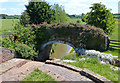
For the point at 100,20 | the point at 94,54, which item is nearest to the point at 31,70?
the point at 94,54

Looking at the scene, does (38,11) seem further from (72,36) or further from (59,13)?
(72,36)

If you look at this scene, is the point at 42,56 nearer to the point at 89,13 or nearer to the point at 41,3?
the point at 89,13

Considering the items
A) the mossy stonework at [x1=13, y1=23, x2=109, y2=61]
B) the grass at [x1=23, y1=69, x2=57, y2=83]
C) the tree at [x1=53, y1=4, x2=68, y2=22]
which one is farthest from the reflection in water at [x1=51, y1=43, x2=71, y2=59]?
the grass at [x1=23, y1=69, x2=57, y2=83]

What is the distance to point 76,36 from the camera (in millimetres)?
9711

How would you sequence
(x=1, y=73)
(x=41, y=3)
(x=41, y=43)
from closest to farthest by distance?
(x=1, y=73), (x=41, y=43), (x=41, y=3)

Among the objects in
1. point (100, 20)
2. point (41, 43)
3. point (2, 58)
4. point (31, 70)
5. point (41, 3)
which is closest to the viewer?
point (31, 70)

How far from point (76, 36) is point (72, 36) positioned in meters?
0.35

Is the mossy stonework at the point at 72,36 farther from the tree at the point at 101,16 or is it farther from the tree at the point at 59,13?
the tree at the point at 59,13

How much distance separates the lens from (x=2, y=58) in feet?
17.8

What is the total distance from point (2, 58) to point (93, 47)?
22.3ft

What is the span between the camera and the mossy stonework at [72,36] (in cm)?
917

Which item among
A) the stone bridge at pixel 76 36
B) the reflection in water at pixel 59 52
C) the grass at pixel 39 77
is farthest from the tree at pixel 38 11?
the grass at pixel 39 77

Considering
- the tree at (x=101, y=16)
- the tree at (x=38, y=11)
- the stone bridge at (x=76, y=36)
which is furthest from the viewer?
the tree at (x=38, y=11)

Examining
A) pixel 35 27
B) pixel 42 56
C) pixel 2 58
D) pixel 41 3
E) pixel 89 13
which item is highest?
pixel 41 3
